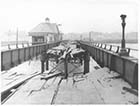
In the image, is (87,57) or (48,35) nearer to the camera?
(87,57)

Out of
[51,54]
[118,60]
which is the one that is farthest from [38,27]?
[118,60]

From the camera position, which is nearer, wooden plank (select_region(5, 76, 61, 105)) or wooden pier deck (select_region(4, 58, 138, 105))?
wooden pier deck (select_region(4, 58, 138, 105))

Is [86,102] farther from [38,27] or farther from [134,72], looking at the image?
[38,27]

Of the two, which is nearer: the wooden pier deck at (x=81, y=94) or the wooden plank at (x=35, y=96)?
the wooden pier deck at (x=81, y=94)

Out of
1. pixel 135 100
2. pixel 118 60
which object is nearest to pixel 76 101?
pixel 135 100

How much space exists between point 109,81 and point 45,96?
2796mm

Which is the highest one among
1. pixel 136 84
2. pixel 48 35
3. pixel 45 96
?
pixel 48 35

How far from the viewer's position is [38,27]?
53.2 metres

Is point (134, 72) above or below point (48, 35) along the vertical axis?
below

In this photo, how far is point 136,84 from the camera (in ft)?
18.7

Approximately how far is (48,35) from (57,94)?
43326 millimetres

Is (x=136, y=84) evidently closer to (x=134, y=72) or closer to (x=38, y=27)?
(x=134, y=72)

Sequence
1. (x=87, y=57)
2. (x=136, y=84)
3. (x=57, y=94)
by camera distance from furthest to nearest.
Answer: (x=87, y=57)
(x=57, y=94)
(x=136, y=84)

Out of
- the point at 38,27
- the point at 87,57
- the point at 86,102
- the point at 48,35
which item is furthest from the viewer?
the point at 38,27
